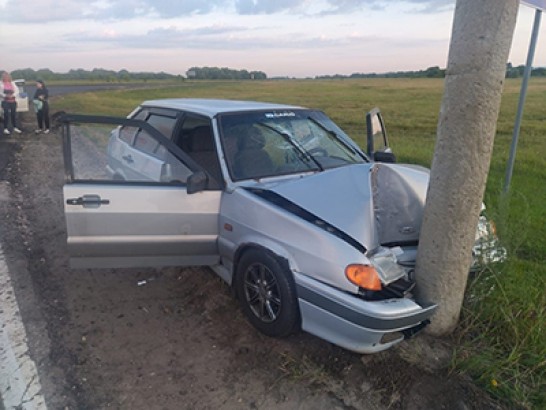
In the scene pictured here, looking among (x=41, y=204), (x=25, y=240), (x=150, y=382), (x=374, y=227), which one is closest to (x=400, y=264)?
(x=374, y=227)

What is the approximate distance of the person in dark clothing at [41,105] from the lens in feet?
41.3

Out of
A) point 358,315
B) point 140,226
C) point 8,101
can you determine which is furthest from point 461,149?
point 8,101

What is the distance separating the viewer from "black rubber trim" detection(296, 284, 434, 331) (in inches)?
102

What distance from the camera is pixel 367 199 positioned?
3127 millimetres

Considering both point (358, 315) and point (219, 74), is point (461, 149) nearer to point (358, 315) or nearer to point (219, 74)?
point (358, 315)

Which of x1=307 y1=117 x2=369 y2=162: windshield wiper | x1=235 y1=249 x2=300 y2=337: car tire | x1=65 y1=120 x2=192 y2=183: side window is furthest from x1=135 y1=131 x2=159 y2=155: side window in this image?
x1=307 y1=117 x2=369 y2=162: windshield wiper

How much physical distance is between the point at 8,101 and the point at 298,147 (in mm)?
11674

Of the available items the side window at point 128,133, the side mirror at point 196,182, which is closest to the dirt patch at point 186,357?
the side mirror at point 196,182

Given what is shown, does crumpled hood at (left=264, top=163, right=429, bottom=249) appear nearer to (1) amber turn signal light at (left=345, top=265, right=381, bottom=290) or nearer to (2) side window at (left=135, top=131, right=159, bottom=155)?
(1) amber turn signal light at (left=345, top=265, right=381, bottom=290)

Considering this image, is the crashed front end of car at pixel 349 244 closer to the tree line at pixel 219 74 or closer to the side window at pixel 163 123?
the side window at pixel 163 123

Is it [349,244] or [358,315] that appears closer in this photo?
[358,315]

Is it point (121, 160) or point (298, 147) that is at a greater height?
point (298, 147)

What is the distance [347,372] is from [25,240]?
3766 mm

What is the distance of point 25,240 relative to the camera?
15.8 ft
